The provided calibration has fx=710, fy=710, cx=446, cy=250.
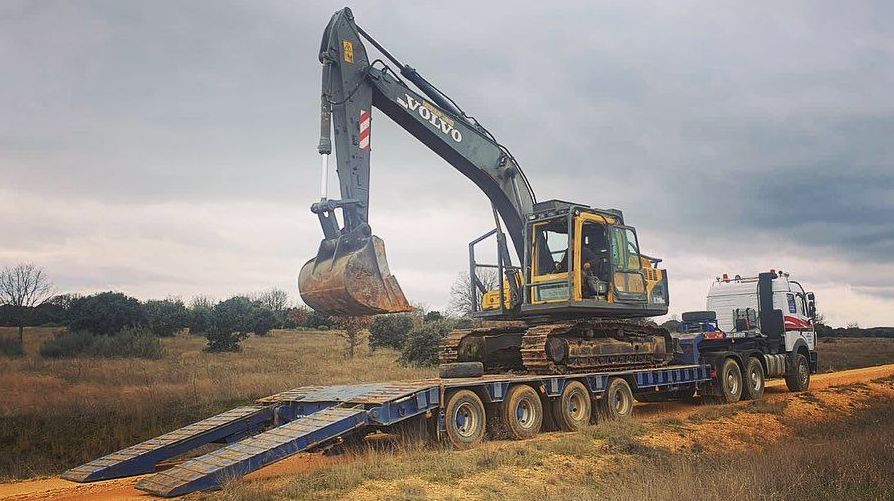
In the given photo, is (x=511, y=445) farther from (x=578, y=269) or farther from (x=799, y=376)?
(x=799, y=376)

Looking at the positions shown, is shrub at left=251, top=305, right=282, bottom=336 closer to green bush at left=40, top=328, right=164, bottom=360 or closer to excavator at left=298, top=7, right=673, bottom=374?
green bush at left=40, top=328, right=164, bottom=360

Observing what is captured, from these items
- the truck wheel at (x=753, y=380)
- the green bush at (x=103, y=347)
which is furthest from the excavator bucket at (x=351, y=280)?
the green bush at (x=103, y=347)

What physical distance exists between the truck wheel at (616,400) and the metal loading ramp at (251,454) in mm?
6323

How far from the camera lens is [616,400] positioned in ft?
49.3

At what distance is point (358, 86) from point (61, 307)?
42601 mm

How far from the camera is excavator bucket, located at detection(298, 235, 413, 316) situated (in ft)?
36.6

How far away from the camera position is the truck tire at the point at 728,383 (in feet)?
61.1

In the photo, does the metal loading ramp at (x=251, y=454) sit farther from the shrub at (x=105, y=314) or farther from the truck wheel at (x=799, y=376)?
the shrub at (x=105, y=314)

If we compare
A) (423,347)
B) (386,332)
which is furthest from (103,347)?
(423,347)

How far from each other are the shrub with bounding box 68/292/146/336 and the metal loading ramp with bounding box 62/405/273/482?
2949 centimetres

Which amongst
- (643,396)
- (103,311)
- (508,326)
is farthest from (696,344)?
(103,311)

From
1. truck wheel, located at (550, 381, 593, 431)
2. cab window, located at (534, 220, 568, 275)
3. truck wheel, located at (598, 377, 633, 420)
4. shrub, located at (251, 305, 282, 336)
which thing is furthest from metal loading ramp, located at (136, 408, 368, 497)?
shrub, located at (251, 305, 282, 336)

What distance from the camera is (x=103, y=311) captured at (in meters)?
39.2

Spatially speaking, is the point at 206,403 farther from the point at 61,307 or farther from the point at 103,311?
the point at 61,307
